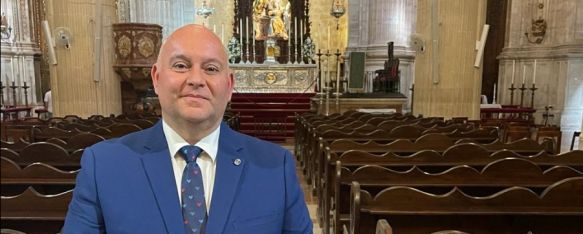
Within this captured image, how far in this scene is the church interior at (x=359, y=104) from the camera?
7.50 feet

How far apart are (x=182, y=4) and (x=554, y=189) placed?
14.4 m

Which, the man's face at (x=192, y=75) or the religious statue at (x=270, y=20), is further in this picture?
the religious statue at (x=270, y=20)

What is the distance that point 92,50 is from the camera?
7789 mm

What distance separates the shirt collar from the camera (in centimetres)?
132

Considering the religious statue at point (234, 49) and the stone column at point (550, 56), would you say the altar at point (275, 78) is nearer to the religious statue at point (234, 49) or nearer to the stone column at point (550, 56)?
the religious statue at point (234, 49)

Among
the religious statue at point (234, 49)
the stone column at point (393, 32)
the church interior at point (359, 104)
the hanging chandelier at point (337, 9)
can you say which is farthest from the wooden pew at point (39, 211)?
the religious statue at point (234, 49)

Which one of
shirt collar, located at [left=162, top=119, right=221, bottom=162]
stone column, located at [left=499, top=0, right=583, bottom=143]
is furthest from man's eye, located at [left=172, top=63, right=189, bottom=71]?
stone column, located at [left=499, top=0, right=583, bottom=143]

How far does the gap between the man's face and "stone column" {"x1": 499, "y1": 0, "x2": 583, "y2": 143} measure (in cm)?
1193

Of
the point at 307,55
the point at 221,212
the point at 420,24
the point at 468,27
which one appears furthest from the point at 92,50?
the point at 307,55

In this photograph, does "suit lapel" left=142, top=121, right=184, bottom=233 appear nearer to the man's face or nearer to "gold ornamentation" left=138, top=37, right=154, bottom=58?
the man's face

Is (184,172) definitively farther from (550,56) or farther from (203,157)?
(550,56)

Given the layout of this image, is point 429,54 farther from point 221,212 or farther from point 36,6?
point 36,6

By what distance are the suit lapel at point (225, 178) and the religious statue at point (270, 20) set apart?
16.2 m

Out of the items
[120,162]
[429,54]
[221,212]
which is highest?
[429,54]
